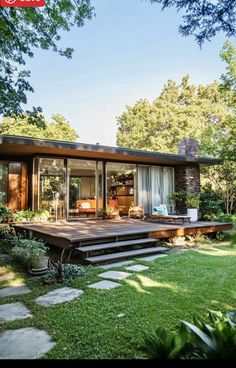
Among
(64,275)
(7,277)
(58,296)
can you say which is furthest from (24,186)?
(58,296)

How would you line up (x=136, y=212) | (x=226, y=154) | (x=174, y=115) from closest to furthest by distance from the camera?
(x=136, y=212)
(x=226, y=154)
(x=174, y=115)

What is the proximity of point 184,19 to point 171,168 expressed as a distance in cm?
1077

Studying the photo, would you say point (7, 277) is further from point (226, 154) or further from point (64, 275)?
point (226, 154)

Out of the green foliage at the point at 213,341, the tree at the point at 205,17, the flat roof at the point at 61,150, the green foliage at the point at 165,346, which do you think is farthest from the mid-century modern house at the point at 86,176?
the green foliage at the point at 213,341

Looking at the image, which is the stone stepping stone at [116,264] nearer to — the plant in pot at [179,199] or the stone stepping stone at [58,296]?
the stone stepping stone at [58,296]

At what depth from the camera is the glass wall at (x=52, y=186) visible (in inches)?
377

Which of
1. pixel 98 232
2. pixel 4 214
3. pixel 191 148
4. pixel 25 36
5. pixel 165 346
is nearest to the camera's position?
pixel 165 346

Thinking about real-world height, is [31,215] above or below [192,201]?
below

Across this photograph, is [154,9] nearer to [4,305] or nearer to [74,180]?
[4,305]

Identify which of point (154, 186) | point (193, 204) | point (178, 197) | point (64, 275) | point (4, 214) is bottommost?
point (64, 275)

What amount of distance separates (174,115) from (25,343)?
21.5m

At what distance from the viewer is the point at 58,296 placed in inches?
147

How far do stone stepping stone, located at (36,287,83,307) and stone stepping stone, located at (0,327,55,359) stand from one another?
75 cm

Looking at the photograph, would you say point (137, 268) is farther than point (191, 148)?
No
